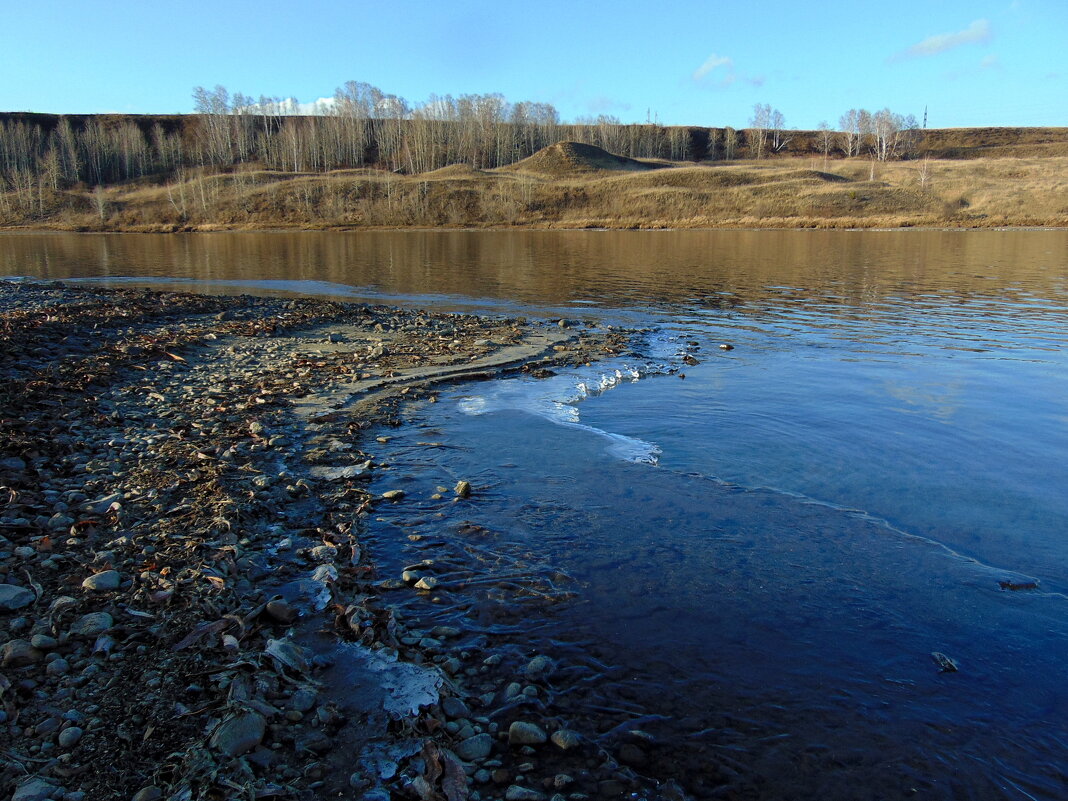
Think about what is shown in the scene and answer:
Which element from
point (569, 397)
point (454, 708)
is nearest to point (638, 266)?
point (569, 397)

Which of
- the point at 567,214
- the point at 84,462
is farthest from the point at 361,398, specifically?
the point at 567,214

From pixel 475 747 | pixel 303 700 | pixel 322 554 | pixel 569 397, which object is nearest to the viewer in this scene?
pixel 475 747

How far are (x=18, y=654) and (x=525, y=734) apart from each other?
137 inches

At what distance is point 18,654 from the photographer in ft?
14.9

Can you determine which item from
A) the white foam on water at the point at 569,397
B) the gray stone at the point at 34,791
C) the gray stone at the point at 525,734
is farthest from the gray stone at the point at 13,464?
the gray stone at the point at 525,734

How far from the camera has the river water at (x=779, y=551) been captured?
4414mm

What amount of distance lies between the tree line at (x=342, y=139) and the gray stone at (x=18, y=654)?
141 m

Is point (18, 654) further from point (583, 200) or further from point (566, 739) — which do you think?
point (583, 200)

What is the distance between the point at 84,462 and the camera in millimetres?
8375

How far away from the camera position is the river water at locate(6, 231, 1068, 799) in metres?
4.41

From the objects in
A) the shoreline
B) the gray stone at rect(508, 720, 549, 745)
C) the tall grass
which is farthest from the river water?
the tall grass

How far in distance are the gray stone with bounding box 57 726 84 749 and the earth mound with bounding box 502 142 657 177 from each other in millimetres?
127411

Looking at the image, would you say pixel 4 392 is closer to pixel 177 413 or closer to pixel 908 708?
pixel 177 413

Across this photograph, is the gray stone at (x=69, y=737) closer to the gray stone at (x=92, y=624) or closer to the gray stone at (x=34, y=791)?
the gray stone at (x=34, y=791)
